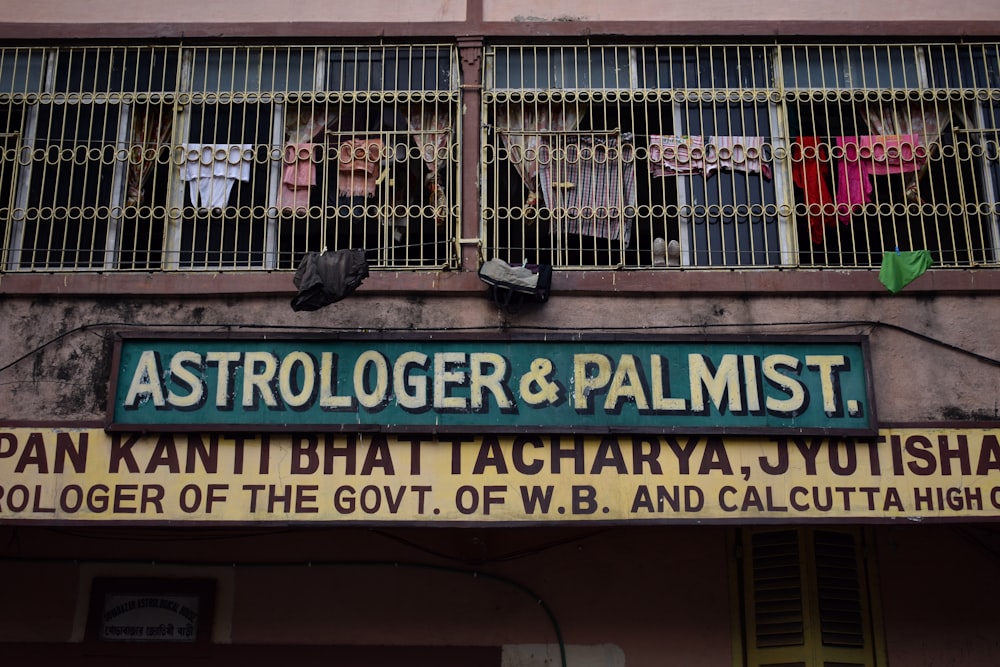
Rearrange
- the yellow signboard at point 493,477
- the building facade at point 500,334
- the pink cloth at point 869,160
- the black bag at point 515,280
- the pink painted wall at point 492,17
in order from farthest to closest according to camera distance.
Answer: the pink painted wall at point 492,17, the pink cloth at point 869,160, the black bag at point 515,280, the building facade at point 500,334, the yellow signboard at point 493,477

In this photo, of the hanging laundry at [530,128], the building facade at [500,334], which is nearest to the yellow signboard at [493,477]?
the building facade at [500,334]

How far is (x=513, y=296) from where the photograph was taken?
24.2 feet

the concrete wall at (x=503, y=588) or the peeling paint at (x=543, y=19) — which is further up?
the peeling paint at (x=543, y=19)

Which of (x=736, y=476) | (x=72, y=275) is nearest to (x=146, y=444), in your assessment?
(x=72, y=275)

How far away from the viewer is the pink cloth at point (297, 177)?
8.02 meters

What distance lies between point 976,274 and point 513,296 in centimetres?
313

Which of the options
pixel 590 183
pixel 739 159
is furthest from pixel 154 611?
pixel 739 159

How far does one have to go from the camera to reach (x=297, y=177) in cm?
805

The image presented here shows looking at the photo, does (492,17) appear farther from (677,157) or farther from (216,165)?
(216,165)

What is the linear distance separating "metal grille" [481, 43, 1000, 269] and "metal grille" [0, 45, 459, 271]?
22.6 inches

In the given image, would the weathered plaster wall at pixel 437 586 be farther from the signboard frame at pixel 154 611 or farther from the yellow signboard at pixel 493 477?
the yellow signboard at pixel 493 477

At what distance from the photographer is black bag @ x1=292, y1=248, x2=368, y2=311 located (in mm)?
7004

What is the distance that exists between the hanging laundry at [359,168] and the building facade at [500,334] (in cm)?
3

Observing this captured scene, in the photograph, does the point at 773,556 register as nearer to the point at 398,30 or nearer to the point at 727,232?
the point at 727,232
